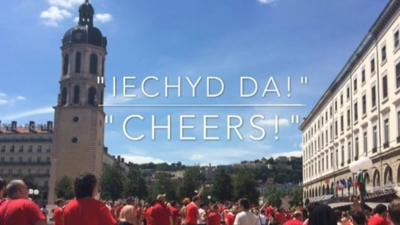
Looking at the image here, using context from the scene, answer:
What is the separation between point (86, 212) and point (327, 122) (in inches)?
2672

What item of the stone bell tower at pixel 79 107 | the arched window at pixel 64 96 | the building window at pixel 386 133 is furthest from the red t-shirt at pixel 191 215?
the arched window at pixel 64 96

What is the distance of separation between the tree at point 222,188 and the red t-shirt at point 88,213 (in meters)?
87.1

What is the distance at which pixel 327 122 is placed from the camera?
72500mm

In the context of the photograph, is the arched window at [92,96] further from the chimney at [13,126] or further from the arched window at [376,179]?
the arched window at [376,179]

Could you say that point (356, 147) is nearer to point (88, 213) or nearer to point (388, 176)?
point (388, 176)

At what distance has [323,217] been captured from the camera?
29.2 ft

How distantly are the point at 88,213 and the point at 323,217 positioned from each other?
3828mm

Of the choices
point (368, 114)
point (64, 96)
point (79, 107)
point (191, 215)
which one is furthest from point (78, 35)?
point (191, 215)

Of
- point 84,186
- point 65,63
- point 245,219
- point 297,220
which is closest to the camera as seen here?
point 84,186

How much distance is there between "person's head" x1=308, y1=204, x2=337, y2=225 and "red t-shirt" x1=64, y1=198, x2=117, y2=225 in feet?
11.4

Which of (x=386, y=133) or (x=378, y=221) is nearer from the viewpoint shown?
(x=378, y=221)

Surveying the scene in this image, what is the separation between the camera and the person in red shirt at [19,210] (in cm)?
683

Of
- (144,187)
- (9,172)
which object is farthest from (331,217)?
(9,172)

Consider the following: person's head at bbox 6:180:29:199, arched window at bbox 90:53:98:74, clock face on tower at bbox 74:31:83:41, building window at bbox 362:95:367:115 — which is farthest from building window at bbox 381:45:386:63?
clock face on tower at bbox 74:31:83:41
